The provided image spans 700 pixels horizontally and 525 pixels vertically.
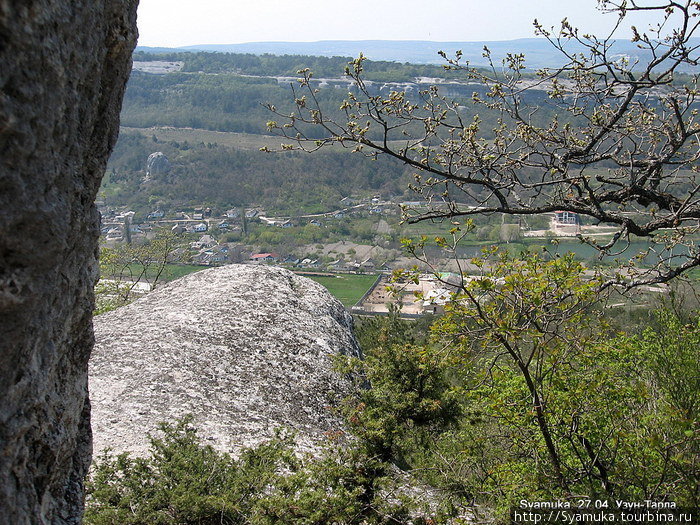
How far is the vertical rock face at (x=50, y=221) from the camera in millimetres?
2211

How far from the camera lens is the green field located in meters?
41.2

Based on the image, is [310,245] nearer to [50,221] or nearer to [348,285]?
[348,285]

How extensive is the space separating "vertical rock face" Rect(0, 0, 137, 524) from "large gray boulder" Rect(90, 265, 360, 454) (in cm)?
360

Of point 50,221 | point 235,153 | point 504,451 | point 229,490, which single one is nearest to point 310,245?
point 235,153

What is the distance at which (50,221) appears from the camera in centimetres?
247

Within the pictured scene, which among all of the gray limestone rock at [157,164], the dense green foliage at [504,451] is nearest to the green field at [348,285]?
the dense green foliage at [504,451]

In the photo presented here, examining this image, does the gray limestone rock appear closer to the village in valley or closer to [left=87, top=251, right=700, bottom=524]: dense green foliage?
the village in valley

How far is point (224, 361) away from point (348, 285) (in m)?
37.7

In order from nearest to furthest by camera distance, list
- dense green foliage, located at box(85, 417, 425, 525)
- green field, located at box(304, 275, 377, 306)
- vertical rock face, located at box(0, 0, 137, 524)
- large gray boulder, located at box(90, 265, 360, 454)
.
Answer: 1. vertical rock face, located at box(0, 0, 137, 524)
2. dense green foliage, located at box(85, 417, 425, 525)
3. large gray boulder, located at box(90, 265, 360, 454)
4. green field, located at box(304, 275, 377, 306)

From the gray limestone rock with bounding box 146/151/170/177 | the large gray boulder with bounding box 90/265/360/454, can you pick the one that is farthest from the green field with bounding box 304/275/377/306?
the gray limestone rock with bounding box 146/151/170/177

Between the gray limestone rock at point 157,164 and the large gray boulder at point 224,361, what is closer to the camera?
the large gray boulder at point 224,361

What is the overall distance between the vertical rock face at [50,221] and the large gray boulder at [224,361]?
142 inches

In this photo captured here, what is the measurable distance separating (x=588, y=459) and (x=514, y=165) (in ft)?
9.87

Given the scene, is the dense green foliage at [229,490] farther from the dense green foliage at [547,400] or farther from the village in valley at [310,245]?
the village in valley at [310,245]
